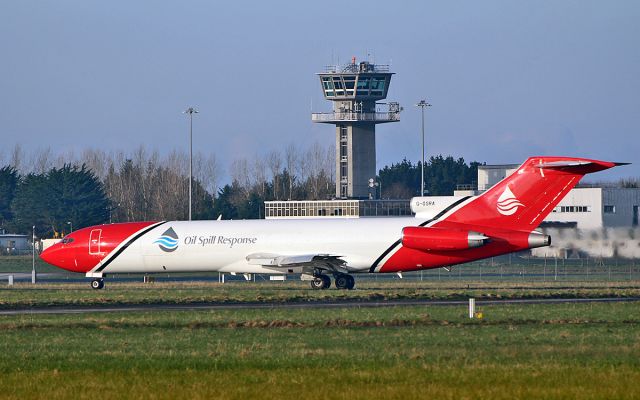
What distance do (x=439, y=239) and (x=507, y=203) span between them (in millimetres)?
3359

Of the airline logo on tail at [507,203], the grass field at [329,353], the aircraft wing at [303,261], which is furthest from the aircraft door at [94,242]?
the airline logo on tail at [507,203]

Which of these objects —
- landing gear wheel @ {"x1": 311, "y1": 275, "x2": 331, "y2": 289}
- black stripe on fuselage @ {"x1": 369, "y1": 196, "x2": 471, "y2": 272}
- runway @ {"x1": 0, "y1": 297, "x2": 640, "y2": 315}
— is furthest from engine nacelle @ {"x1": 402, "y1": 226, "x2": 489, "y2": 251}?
runway @ {"x1": 0, "y1": 297, "x2": 640, "y2": 315}

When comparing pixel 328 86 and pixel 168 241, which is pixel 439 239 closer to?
pixel 168 241

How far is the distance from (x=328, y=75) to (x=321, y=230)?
76.5 meters

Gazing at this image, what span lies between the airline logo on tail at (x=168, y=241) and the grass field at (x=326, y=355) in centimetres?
1770

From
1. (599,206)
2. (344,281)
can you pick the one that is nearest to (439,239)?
(344,281)

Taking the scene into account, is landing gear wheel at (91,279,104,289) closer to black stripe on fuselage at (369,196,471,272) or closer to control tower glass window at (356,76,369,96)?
black stripe on fuselage at (369,196,471,272)

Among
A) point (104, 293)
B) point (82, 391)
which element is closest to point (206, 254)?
point (104, 293)

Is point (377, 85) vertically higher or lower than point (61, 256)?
higher

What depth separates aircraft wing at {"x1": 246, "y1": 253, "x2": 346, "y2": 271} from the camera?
5400 centimetres

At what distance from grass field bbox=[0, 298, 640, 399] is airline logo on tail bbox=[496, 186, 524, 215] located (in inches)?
479

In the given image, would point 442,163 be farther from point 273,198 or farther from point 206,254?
point 206,254

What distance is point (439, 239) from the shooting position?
50812 mm

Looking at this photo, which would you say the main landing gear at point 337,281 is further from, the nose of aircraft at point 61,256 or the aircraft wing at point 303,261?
the nose of aircraft at point 61,256
